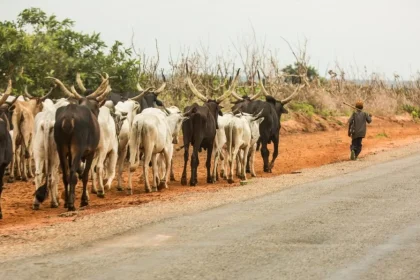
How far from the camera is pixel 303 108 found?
40.2 metres

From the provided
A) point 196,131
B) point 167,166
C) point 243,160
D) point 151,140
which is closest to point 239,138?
point 243,160

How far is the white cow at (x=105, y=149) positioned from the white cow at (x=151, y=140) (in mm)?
543

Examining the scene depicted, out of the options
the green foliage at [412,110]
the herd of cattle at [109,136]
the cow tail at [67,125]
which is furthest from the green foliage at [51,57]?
the green foliage at [412,110]

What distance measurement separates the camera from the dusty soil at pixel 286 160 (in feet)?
47.3

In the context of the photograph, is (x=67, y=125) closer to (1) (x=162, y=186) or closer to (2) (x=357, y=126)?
(1) (x=162, y=186)

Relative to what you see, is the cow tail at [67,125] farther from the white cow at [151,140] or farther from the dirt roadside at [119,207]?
the white cow at [151,140]

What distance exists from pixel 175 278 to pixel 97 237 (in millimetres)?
2498

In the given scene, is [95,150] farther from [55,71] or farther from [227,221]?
[55,71]

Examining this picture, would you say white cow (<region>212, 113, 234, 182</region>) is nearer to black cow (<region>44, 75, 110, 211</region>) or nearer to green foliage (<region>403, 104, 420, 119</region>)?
black cow (<region>44, 75, 110, 211</region>)

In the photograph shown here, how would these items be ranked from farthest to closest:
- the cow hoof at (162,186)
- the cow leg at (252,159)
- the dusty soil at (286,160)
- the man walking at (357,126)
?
the man walking at (357,126) < the cow leg at (252,159) < the cow hoof at (162,186) < the dusty soil at (286,160)

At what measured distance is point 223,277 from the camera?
848 cm

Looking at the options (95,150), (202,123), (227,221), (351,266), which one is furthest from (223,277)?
(202,123)

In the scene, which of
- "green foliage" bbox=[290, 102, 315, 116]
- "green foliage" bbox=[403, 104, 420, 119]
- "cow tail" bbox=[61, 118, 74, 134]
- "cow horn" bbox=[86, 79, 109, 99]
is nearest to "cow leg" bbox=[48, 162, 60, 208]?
"cow tail" bbox=[61, 118, 74, 134]

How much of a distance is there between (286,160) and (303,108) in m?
14.2
